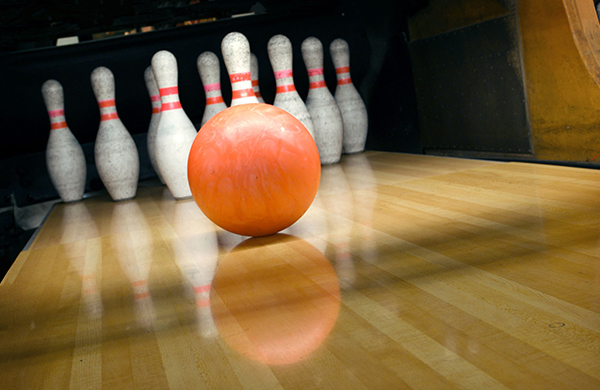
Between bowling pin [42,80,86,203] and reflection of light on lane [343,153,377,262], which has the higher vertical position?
bowling pin [42,80,86,203]

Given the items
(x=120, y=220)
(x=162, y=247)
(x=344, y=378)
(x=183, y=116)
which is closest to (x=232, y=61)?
(x=183, y=116)

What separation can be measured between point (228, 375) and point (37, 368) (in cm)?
41

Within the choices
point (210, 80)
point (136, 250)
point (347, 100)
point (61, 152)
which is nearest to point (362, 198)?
point (136, 250)

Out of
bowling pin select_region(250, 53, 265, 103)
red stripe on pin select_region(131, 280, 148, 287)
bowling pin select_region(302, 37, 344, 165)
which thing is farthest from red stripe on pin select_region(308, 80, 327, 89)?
red stripe on pin select_region(131, 280, 148, 287)

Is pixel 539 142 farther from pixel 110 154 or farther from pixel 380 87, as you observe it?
pixel 110 154

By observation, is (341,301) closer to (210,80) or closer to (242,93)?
(242,93)

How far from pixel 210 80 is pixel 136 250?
1.65 metres

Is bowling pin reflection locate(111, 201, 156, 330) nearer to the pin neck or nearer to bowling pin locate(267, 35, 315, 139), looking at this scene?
the pin neck

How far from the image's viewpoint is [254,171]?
1768mm

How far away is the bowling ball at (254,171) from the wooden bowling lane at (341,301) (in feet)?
0.33

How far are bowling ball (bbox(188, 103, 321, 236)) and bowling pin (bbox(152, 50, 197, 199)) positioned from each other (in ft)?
3.59

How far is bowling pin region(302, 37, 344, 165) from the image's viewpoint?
3.53m

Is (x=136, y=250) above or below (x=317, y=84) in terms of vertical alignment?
below

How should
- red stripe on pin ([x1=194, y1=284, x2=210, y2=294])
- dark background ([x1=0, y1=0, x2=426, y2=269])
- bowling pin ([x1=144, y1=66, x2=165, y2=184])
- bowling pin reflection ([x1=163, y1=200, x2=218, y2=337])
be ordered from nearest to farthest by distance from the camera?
1. bowling pin reflection ([x1=163, y1=200, x2=218, y2=337])
2. red stripe on pin ([x1=194, y1=284, x2=210, y2=294])
3. dark background ([x1=0, y1=0, x2=426, y2=269])
4. bowling pin ([x1=144, y1=66, x2=165, y2=184])
